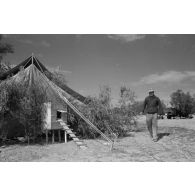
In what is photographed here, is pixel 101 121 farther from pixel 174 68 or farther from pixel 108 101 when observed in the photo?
pixel 174 68

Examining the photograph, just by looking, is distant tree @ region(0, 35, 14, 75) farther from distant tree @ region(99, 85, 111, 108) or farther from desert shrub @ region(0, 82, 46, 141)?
distant tree @ region(99, 85, 111, 108)

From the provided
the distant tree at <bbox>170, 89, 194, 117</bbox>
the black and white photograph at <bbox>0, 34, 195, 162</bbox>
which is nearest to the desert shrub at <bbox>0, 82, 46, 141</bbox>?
the black and white photograph at <bbox>0, 34, 195, 162</bbox>

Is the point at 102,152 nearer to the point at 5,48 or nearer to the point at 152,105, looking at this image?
the point at 152,105

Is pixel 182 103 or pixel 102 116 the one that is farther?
pixel 182 103

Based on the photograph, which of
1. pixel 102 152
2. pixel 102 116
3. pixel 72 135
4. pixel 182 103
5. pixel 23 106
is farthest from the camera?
pixel 182 103

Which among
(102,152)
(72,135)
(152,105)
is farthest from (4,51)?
(152,105)

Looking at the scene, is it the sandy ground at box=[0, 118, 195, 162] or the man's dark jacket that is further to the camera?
the man's dark jacket

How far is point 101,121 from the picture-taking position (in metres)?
8.63

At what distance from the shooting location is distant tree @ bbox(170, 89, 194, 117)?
91.1ft

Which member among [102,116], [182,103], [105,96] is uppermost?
[182,103]

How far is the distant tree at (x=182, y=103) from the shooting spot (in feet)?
91.1

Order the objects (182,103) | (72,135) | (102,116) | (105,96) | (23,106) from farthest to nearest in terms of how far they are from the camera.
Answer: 1. (182,103)
2. (105,96)
3. (102,116)
4. (72,135)
5. (23,106)

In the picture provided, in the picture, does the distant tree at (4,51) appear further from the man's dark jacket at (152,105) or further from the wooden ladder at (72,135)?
the man's dark jacket at (152,105)

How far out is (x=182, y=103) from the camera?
27.9m
